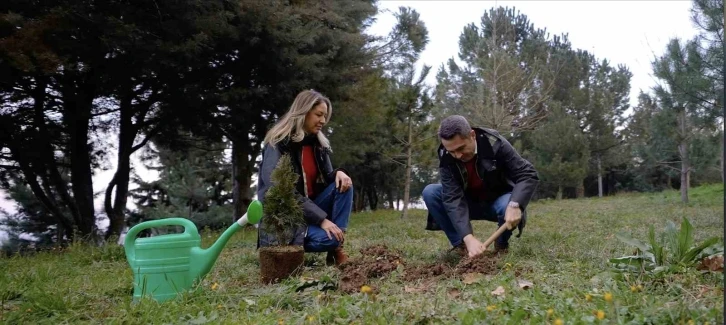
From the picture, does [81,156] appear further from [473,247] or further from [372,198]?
[372,198]

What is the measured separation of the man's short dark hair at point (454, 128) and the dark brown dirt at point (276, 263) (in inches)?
48.1

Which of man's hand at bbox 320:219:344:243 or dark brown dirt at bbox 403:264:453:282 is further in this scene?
man's hand at bbox 320:219:344:243

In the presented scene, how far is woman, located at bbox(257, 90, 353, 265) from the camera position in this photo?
11.4ft

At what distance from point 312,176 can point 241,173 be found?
6.70 meters

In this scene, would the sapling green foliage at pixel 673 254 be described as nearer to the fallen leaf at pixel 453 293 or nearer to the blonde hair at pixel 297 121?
the fallen leaf at pixel 453 293

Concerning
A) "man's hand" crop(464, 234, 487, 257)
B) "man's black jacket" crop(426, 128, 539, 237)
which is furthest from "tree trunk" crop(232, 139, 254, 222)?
"man's hand" crop(464, 234, 487, 257)

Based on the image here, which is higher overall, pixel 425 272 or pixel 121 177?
pixel 121 177

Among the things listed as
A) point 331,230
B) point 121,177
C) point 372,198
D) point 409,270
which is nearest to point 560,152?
point 372,198

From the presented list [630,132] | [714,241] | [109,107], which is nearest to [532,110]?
[109,107]

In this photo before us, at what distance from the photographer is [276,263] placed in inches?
122

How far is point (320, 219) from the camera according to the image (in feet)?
11.4

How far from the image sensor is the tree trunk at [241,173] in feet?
32.9

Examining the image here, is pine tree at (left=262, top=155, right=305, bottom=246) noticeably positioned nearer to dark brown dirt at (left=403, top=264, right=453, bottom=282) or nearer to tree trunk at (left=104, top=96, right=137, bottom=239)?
dark brown dirt at (left=403, top=264, right=453, bottom=282)

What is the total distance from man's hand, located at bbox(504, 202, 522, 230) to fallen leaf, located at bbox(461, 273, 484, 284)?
0.70 metres
